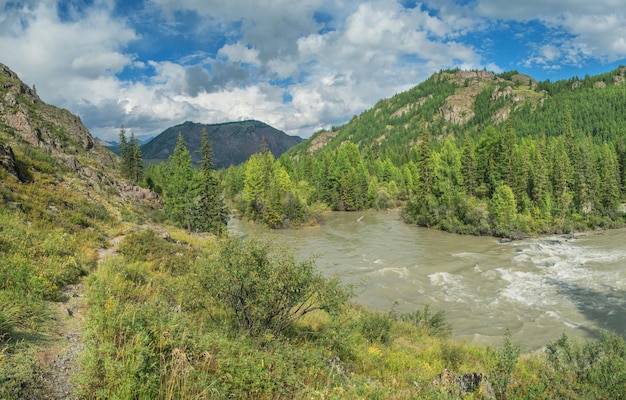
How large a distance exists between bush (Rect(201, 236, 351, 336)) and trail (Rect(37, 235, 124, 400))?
9.33 feet

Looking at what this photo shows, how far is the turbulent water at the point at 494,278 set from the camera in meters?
19.9

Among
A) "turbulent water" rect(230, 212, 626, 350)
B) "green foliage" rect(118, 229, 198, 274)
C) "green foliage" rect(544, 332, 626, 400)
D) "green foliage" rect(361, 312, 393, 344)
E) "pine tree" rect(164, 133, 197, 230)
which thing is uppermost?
"pine tree" rect(164, 133, 197, 230)

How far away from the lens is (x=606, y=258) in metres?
32.8

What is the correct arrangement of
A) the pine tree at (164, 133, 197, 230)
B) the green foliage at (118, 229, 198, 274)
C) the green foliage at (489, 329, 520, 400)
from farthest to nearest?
the pine tree at (164, 133, 197, 230) < the green foliage at (118, 229, 198, 274) < the green foliage at (489, 329, 520, 400)

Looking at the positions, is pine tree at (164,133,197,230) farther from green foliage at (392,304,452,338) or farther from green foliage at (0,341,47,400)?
green foliage at (0,341,47,400)

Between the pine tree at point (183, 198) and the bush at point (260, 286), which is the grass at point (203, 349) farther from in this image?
the pine tree at point (183, 198)

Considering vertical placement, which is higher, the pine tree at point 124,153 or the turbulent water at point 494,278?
the pine tree at point 124,153

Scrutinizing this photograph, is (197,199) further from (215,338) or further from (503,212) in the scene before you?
(503,212)

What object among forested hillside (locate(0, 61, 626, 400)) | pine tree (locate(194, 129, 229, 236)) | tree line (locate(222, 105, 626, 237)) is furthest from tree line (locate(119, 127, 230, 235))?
forested hillside (locate(0, 61, 626, 400))

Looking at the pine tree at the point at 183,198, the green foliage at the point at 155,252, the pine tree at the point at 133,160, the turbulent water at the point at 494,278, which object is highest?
the pine tree at the point at 133,160

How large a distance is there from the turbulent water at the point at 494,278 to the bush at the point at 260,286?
1.25 m

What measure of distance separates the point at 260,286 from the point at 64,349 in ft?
12.7

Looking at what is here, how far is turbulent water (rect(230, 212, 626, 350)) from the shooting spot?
19.9 m

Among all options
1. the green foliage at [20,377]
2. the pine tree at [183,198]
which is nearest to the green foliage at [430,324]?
the green foliage at [20,377]
